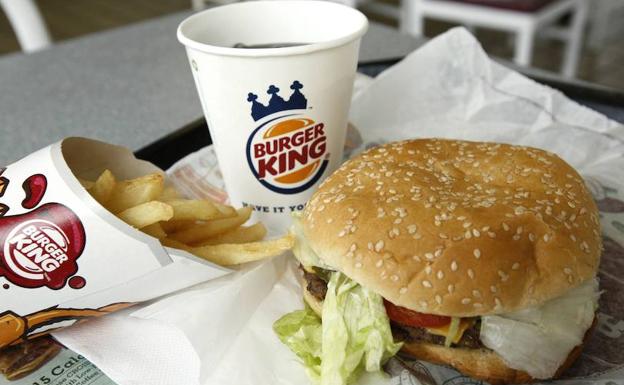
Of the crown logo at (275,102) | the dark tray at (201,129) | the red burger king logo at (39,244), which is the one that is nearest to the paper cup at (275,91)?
the crown logo at (275,102)

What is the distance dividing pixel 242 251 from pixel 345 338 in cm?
24

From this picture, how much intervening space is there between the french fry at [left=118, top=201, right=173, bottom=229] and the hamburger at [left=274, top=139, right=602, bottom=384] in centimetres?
26

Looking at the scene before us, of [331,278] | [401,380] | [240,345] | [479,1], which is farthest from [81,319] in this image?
[479,1]

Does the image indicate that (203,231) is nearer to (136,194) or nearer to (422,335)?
(136,194)

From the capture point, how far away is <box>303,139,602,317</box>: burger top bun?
0.92 m

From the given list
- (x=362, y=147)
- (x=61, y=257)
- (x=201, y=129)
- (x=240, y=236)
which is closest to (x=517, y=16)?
(x=362, y=147)

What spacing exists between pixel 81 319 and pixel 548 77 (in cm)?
139

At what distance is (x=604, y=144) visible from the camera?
1.41 meters

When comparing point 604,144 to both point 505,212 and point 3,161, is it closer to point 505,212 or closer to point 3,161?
point 505,212

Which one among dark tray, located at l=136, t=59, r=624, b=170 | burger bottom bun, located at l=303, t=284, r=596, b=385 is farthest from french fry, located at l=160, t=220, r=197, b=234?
burger bottom bun, located at l=303, t=284, r=596, b=385

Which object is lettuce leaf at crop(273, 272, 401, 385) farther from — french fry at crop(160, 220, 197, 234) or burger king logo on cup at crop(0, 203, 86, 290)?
burger king logo on cup at crop(0, 203, 86, 290)

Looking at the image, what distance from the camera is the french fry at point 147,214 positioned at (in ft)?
3.20

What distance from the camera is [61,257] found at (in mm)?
975

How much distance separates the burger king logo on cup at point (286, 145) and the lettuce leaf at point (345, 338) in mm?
273
